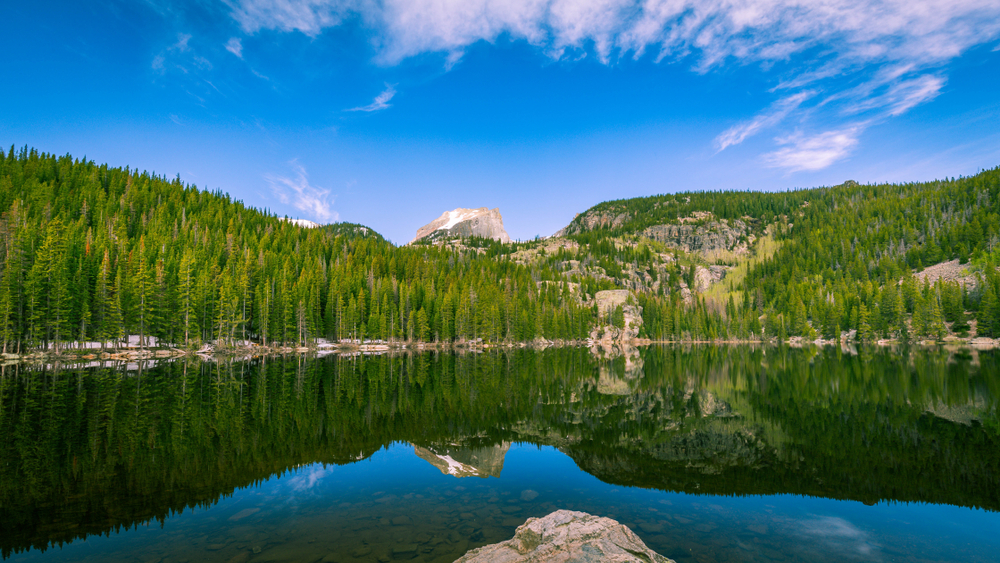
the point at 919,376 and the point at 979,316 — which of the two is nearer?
the point at 919,376

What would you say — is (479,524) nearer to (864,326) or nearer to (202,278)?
(202,278)

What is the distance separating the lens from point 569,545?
7.61m

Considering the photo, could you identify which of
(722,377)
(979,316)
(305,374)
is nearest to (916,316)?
(979,316)

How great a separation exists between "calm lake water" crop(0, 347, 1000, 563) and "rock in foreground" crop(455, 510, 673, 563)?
5.98 ft

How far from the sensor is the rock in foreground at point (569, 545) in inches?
285

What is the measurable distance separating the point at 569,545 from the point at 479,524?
411 centimetres

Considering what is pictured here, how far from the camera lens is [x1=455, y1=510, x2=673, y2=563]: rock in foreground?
7.24 m

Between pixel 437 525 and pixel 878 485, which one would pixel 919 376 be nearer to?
pixel 878 485

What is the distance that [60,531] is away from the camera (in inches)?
377

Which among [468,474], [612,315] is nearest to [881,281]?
[612,315]

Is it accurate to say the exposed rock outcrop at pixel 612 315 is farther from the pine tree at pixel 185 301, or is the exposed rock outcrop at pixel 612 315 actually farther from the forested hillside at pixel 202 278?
the pine tree at pixel 185 301

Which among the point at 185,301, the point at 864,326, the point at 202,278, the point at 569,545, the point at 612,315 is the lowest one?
the point at 569,545

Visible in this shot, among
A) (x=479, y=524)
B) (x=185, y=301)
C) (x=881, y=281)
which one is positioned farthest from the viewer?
(x=881, y=281)

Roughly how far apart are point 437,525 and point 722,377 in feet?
141
